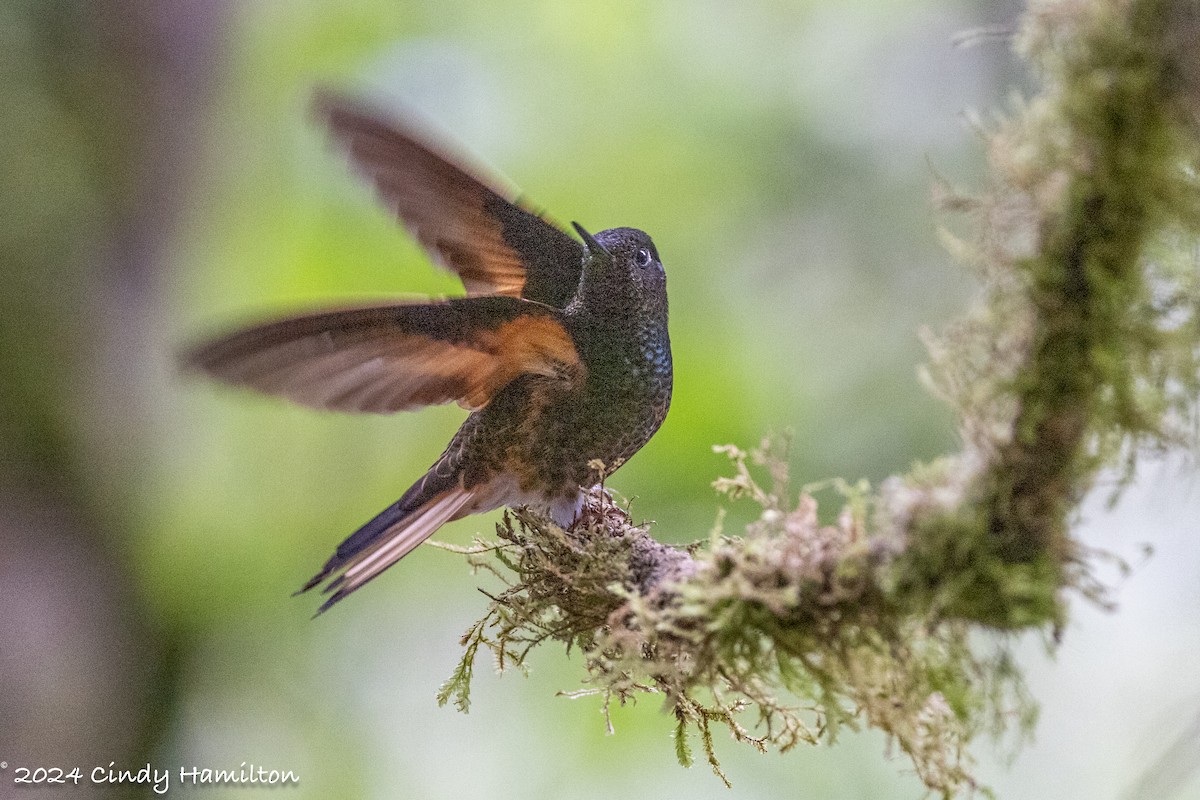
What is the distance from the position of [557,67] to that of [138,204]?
240cm

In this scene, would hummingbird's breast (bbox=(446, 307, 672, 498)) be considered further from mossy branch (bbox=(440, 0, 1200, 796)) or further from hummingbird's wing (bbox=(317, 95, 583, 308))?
mossy branch (bbox=(440, 0, 1200, 796))

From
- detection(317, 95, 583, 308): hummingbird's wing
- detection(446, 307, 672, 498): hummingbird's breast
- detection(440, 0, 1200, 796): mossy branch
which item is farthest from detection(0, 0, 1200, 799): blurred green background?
detection(440, 0, 1200, 796): mossy branch

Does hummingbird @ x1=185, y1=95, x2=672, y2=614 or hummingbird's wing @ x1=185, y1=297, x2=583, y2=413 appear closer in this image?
hummingbird's wing @ x1=185, y1=297, x2=583, y2=413

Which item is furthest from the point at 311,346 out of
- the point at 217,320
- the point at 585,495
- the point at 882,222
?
the point at 882,222

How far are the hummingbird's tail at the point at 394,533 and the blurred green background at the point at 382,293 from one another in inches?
77.3

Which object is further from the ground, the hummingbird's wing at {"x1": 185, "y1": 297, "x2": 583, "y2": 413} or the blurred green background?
the blurred green background

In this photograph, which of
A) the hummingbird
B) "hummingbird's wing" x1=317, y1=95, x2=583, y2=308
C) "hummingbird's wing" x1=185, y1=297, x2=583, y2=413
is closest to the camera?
"hummingbird's wing" x1=185, y1=297, x2=583, y2=413

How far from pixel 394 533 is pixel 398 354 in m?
0.63

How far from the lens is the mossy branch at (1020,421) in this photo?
111 cm

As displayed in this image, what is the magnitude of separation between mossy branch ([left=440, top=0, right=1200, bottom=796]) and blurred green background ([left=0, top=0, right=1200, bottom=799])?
9.84 ft

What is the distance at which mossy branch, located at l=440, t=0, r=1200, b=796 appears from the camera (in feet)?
3.64

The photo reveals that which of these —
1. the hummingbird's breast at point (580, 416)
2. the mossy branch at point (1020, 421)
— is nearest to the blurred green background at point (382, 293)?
the hummingbird's breast at point (580, 416)

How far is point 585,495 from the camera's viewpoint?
2.36m

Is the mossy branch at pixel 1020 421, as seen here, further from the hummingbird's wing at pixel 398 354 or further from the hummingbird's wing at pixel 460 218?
the hummingbird's wing at pixel 460 218
